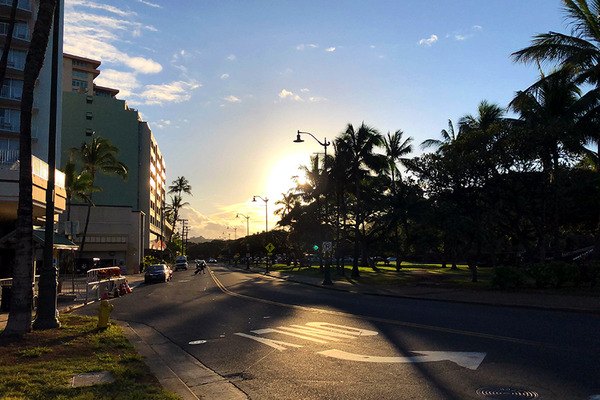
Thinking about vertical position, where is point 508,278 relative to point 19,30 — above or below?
below

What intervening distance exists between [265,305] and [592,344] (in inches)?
454

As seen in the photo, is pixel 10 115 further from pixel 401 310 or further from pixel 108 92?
pixel 108 92

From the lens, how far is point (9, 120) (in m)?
42.2

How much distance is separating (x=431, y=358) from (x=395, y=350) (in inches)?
39.1

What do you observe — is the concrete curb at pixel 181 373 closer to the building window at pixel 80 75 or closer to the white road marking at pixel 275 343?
the white road marking at pixel 275 343

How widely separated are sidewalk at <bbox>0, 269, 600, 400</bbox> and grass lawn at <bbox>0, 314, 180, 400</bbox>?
32 centimetres

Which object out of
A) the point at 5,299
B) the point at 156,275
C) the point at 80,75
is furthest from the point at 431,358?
the point at 80,75

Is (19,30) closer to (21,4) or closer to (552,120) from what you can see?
(21,4)

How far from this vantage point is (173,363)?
8.94 m

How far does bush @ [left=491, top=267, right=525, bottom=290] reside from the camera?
22.2m

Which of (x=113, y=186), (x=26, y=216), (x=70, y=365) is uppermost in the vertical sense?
(x=113, y=186)

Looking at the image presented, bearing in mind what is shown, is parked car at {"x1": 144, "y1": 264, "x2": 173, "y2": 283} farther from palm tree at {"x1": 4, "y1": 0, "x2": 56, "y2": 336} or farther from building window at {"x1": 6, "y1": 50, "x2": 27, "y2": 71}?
palm tree at {"x1": 4, "y1": 0, "x2": 56, "y2": 336}

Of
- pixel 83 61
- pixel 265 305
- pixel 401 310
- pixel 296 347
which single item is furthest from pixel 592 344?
pixel 83 61

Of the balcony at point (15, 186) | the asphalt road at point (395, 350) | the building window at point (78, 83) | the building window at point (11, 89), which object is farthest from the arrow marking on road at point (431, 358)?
the building window at point (78, 83)
